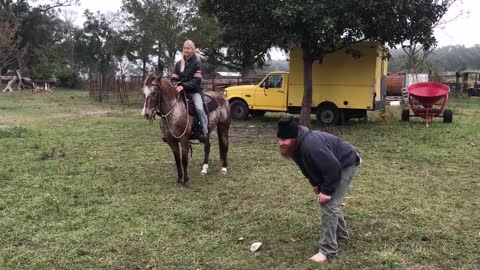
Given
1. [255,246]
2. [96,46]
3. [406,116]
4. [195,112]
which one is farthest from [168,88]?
[96,46]

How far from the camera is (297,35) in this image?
1235 centimetres

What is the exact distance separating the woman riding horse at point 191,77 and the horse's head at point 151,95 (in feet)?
1.32

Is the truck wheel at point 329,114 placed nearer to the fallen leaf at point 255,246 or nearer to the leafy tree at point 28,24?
the fallen leaf at point 255,246

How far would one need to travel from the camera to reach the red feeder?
1523cm

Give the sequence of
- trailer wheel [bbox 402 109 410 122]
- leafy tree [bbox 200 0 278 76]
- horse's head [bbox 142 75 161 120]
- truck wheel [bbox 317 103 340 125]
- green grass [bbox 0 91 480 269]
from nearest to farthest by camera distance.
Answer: green grass [bbox 0 91 480 269] → horse's head [bbox 142 75 161 120] → leafy tree [bbox 200 0 278 76] → truck wheel [bbox 317 103 340 125] → trailer wheel [bbox 402 109 410 122]

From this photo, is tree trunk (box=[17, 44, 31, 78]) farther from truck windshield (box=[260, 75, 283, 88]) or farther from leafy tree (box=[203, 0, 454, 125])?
leafy tree (box=[203, 0, 454, 125])

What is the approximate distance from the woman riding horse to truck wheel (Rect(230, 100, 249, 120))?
9549 millimetres

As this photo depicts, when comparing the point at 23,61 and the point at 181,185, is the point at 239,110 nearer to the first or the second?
the point at 181,185

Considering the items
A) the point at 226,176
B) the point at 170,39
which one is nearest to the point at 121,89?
the point at 170,39

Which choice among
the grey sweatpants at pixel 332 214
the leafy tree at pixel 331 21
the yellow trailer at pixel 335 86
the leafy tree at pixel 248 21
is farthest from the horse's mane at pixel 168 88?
the yellow trailer at pixel 335 86

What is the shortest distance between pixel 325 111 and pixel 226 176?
27.4 feet

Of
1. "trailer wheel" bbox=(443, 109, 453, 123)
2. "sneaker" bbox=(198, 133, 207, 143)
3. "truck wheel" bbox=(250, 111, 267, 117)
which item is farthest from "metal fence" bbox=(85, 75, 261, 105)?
"sneaker" bbox=(198, 133, 207, 143)

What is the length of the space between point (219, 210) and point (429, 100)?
11.2 metres

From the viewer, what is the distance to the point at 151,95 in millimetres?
6895
